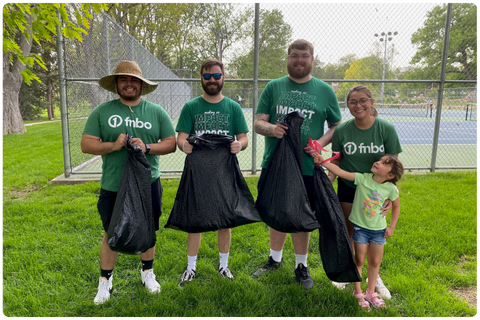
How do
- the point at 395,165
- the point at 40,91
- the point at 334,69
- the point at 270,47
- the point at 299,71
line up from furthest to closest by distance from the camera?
1. the point at 40,91
2. the point at 334,69
3. the point at 270,47
4. the point at 299,71
5. the point at 395,165

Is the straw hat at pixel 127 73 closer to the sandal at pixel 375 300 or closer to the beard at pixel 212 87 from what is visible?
the beard at pixel 212 87

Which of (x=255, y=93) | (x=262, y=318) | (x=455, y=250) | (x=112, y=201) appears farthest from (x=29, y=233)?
(x=455, y=250)

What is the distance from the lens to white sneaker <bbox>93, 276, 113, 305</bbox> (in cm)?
222

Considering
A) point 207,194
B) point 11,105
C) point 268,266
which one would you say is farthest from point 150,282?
point 11,105

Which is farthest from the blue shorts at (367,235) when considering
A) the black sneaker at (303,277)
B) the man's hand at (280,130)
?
the man's hand at (280,130)

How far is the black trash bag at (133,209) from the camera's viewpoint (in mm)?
1977

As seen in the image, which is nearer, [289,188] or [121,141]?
[121,141]

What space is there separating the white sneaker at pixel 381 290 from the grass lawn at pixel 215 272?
0.06m

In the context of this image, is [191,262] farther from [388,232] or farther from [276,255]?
[388,232]

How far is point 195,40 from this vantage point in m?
7.34

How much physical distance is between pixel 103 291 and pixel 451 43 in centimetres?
699

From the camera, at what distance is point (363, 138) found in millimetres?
2154

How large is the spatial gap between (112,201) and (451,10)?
6405 millimetres

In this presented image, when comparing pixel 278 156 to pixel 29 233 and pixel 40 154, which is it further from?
pixel 40 154
